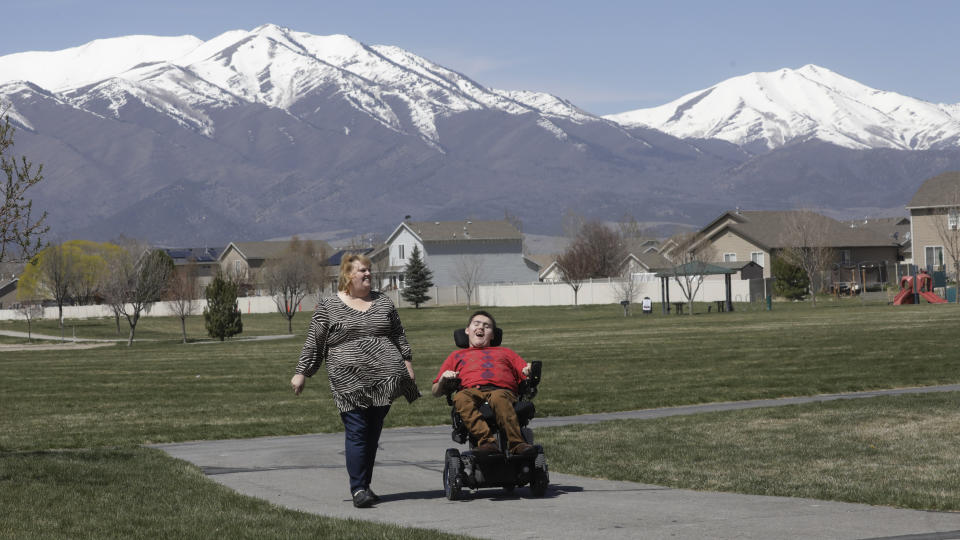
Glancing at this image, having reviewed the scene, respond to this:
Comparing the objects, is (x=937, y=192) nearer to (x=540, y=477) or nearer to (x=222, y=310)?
(x=222, y=310)

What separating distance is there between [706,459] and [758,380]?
12.7 metres

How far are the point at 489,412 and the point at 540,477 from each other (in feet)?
2.49

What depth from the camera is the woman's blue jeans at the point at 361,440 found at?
11.9 m

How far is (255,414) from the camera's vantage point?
23266 millimetres

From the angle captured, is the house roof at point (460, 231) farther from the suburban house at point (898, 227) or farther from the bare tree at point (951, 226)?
the bare tree at point (951, 226)

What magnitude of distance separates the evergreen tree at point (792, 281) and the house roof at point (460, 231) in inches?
2137

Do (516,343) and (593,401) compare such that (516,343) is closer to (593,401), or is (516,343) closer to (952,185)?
(593,401)

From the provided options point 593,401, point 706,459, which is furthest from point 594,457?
point 593,401

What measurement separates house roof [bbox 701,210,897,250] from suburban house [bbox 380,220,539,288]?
34.2 meters

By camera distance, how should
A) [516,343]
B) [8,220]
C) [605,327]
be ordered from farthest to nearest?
[605,327]
[516,343]
[8,220]

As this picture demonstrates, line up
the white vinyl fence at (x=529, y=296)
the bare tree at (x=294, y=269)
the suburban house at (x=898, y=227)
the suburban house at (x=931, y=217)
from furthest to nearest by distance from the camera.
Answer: the suburban house at (x=898, y=227) → the bare tree at (x=294, y=269) → the white vinyl fence at (x=529, y=296) → the suburban house at (x=931, y=217)

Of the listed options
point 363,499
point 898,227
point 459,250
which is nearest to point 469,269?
point 459,250

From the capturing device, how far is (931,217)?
89.4 m

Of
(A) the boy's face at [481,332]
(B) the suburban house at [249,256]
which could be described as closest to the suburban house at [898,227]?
(B) the suburban house at [249,256]
